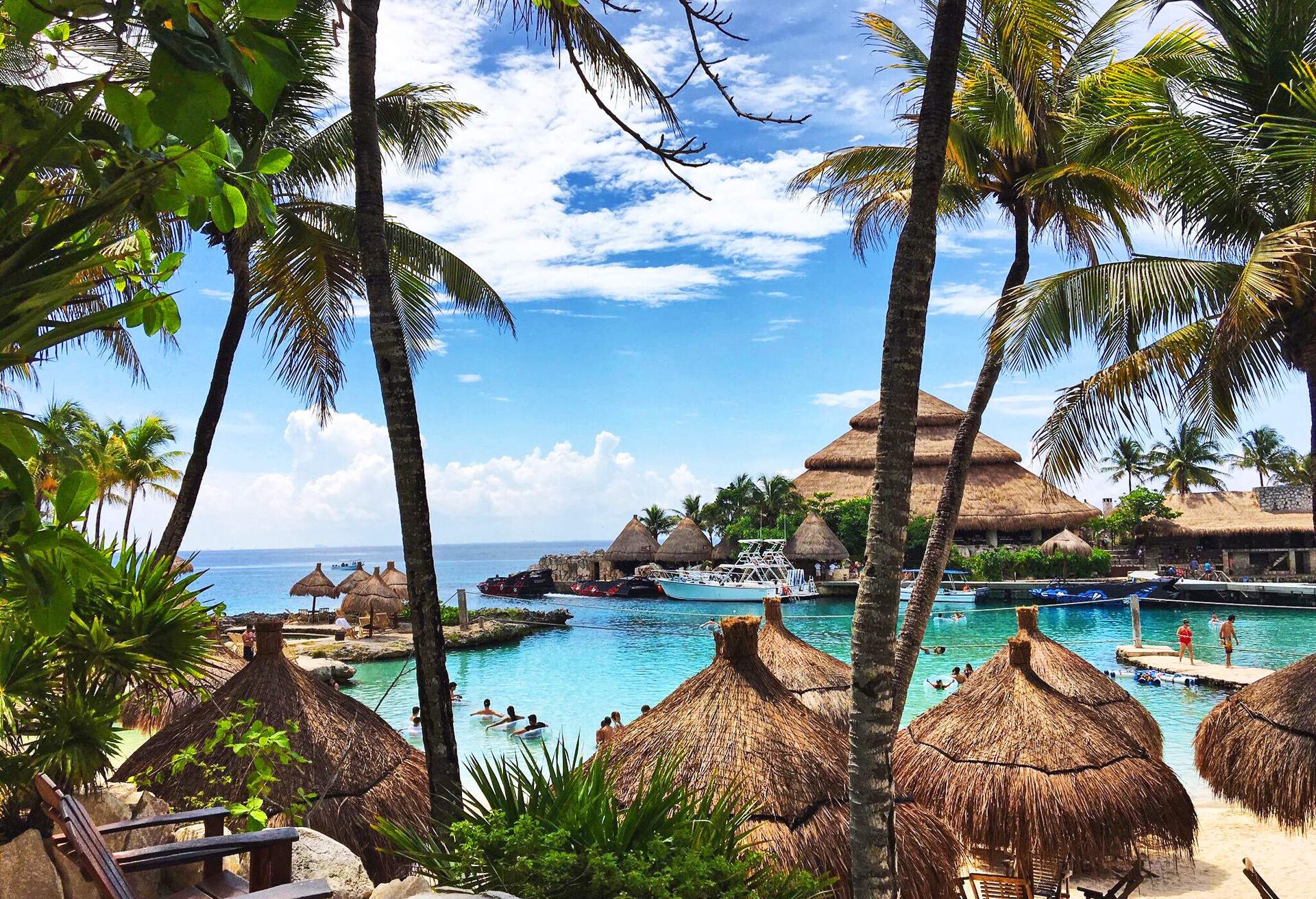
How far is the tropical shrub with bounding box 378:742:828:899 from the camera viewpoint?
270 centimetres

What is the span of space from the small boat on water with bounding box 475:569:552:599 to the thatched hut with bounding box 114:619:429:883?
45188mm

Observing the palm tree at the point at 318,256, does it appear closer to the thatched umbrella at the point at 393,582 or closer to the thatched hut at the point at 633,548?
the thatched umbrella at the point at 393,582

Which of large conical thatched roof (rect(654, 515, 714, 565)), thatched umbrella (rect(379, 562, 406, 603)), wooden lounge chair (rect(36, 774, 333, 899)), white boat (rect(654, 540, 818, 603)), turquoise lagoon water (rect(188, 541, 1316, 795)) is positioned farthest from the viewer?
large conical thatched roof (rect(654, 515, 714, 565))

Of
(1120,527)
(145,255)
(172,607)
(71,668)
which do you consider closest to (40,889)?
(71,668)

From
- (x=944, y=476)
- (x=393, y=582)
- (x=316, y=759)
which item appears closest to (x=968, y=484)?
(x=944, y=476)

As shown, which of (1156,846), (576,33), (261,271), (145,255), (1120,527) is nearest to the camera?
(145,255)

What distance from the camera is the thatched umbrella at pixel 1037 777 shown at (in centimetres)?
712

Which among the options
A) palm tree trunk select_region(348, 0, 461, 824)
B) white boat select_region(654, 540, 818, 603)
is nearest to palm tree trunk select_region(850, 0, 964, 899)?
palm tree trunk select_region(348, 0, 461, 824)

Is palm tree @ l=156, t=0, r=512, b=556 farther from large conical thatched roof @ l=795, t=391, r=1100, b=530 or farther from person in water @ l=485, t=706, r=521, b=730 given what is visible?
large conical thatched roof @ l=795, t=391, r=1100, b=530

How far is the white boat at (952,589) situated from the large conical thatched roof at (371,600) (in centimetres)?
1833

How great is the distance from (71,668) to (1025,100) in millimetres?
7398

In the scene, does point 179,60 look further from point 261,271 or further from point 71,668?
point 261,271

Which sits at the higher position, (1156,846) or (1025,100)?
(1025,100)

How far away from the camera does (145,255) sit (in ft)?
7.82
